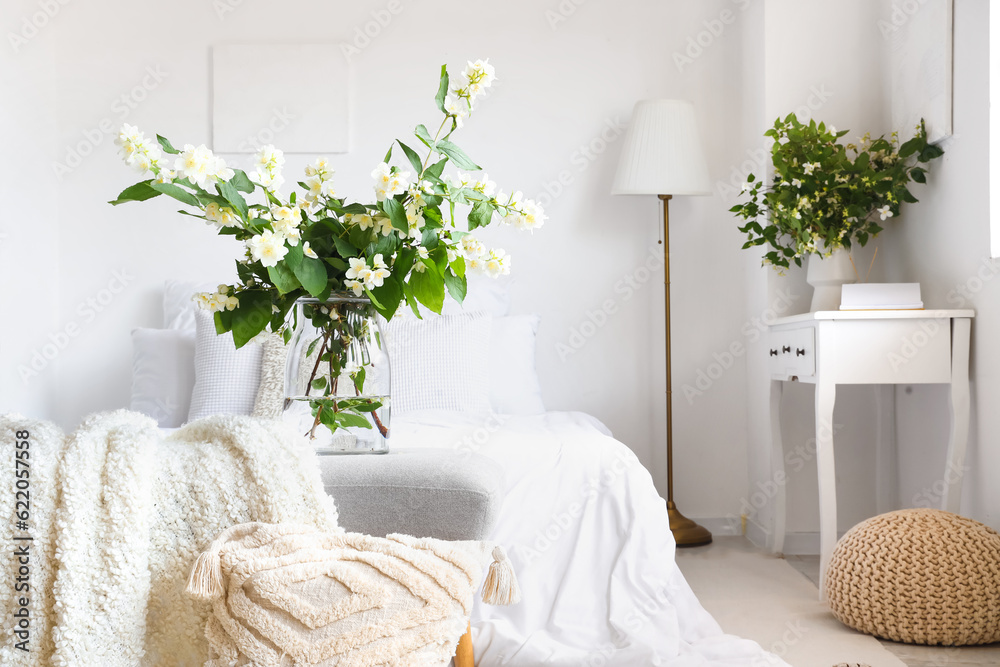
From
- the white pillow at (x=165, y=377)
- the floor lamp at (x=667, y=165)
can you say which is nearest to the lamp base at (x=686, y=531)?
the floor lamp at (x=667, y=165)

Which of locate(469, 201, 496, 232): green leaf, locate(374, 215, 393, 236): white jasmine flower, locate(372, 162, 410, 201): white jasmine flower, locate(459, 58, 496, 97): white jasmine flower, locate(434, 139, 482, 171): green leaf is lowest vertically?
locate(374, 215, 393, 236): white jasmine flower

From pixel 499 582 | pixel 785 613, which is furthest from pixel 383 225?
pixel 785 613

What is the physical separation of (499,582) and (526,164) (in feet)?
8.89

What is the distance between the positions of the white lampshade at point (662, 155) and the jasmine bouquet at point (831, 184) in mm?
323

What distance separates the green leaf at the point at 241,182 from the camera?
1.12 metres

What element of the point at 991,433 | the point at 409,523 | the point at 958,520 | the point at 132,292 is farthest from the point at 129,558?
the point at 132,292

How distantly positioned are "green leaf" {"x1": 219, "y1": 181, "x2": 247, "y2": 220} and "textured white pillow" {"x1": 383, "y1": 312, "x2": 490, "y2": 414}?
62.0 inches

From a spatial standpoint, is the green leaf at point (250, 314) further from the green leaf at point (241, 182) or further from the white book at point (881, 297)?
the white book at point (881, 297)

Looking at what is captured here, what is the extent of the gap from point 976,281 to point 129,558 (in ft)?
8.02

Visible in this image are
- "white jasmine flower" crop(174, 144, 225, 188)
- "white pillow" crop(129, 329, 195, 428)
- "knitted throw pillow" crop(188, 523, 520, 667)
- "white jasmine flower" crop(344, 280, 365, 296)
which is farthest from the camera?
"white pillow" crop(129, 329, 195, 428)

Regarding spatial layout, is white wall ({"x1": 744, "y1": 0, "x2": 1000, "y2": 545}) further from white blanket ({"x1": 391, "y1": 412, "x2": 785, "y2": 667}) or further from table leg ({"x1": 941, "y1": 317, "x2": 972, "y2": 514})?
white blanket ({"x1": 391, "y1": 412, "x2": 785, "y2": 667})

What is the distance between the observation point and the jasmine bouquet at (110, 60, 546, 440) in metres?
1.11

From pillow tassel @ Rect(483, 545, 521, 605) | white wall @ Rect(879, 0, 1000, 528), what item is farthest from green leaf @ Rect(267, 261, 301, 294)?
white wall @ Rect(879, 0, 1000, 528)

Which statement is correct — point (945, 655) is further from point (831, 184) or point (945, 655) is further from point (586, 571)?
point (831, 184)
